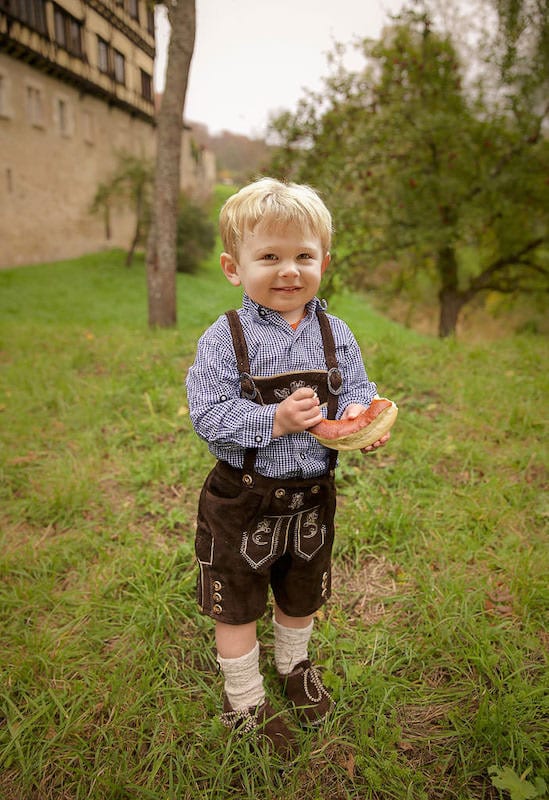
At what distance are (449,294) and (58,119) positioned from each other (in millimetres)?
14561

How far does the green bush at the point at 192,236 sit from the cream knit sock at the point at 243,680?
1969 cm

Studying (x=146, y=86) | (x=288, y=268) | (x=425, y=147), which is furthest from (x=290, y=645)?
(x=146, y=86)

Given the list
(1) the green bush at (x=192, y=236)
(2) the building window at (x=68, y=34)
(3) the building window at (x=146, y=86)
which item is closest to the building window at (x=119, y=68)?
(2) the building window at (x=68, y=34)

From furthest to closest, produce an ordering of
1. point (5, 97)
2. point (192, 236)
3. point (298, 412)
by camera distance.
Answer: point (192, 236), point (5, 97), point (298, 412)

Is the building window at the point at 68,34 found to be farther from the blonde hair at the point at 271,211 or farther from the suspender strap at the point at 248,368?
the suspender strap at the point at 248,368

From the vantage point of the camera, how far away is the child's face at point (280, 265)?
5.16ft

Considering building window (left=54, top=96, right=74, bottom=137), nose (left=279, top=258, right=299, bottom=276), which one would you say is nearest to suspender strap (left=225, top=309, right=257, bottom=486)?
nose (left=279, top=258, right=299, bottom=276)

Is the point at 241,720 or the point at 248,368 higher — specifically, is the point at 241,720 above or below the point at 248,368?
below

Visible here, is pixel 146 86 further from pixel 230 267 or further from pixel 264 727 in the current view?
pixel 264 727

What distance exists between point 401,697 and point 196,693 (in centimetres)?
81

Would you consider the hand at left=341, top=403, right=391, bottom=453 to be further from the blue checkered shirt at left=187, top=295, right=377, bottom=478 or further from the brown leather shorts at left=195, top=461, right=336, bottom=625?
the brown leather shorts at left=195, top=461, right=336, bottom=625

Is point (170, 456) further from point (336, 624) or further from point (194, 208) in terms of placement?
point (194, 208)

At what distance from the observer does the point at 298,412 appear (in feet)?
4.82

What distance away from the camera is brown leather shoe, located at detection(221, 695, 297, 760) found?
182 centimetres
